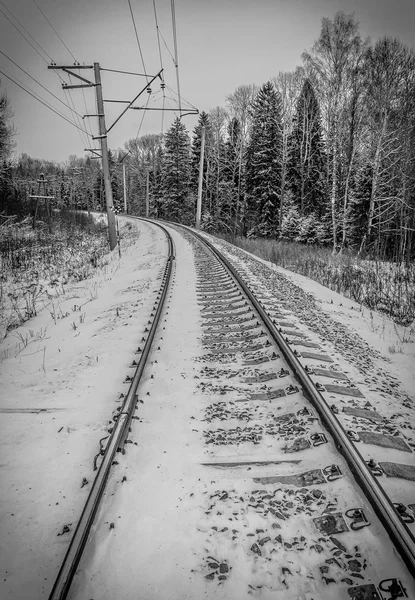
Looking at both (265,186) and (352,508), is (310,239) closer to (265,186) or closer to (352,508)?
(265,186)

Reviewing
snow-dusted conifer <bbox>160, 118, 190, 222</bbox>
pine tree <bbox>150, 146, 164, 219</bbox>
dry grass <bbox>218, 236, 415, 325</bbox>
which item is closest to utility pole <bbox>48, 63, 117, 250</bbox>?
dry grass <bbox>218, 236, 415, 325</bbox>

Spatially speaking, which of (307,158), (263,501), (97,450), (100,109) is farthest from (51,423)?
(307,158)

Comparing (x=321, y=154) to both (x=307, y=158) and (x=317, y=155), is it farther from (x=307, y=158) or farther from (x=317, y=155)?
(x=307, y=158)

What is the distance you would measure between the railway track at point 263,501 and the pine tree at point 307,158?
24145 millimetres

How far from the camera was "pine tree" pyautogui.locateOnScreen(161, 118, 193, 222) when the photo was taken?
3472 centimetres

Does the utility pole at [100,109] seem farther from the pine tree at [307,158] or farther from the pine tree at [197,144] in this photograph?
the pine tree at [197,144]

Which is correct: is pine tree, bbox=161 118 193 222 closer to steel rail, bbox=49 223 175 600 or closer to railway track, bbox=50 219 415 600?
railway track, bbox=50 219 415 600

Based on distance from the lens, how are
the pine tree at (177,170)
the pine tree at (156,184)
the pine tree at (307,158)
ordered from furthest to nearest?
the pine tree at (156,184) < the pine tree at (177,170) < the pine tree at (307,158)

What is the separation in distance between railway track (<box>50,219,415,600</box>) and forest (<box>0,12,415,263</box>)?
8.25m

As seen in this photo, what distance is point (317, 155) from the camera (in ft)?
83.9

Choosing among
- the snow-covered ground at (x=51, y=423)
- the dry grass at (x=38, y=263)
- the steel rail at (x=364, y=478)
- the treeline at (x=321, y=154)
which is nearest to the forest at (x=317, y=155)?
the treeline at (x=321, y=154)

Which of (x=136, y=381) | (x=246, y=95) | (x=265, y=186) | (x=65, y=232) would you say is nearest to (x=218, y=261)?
(x=136, y=381)

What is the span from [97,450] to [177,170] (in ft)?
118

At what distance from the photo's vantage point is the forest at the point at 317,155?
49.0ft
